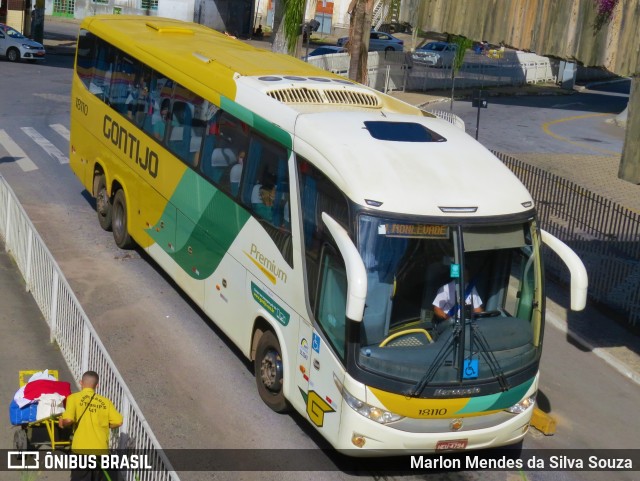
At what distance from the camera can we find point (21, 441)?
9.02 metres

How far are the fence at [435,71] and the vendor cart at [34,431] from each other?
1113 inches

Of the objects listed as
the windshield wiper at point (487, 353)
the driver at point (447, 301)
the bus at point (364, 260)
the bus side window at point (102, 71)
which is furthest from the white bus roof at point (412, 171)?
the bus side window at point (102, 71)

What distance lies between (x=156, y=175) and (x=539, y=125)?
23731mm

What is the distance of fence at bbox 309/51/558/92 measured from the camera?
39031mm

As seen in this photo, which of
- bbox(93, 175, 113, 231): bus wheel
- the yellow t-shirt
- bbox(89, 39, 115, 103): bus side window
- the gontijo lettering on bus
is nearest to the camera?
the yellow t-shirt

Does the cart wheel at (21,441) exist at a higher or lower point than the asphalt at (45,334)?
higher

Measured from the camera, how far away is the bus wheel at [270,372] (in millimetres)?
10584

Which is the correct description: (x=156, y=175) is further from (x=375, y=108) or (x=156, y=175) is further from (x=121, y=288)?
(x=375, y=108)

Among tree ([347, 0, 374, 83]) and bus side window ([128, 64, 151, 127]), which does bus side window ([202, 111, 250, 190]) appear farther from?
tree ([347, 0, 374, 83])

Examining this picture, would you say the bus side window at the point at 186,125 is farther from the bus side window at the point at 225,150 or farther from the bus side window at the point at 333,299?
the bus side window at the point at 333,299

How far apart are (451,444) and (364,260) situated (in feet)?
6.71

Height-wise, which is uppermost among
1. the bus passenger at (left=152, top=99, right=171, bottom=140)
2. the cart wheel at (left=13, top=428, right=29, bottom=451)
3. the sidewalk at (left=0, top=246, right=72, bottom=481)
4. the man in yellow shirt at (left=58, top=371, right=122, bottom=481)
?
the bus passenger at (left=152, top=99, right=171, bottom=140)

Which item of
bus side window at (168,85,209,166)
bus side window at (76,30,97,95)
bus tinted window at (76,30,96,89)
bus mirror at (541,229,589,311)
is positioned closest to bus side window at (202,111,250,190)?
bus side window at (168,85,209,166)

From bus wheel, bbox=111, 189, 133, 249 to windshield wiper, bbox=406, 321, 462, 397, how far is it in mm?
7864
